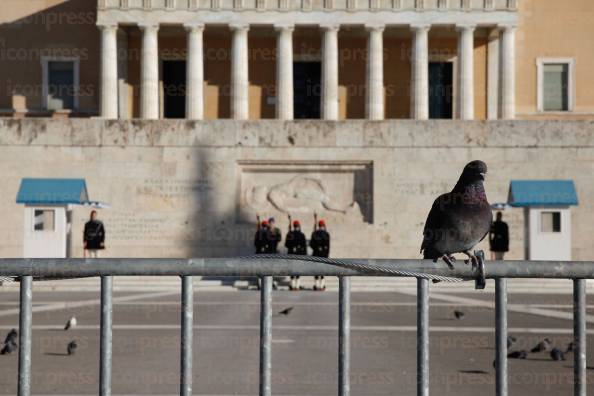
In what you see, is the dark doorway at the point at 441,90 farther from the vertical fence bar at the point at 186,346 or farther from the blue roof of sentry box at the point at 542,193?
the vertical fence bar at the point at 186,346

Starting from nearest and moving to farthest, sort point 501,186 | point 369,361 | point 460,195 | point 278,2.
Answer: point 460,195, point 369,361, point 501,186, point 278,2

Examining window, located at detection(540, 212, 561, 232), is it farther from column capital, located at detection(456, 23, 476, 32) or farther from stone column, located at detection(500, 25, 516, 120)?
column capital, located at detection(456, 23, 476, 32)

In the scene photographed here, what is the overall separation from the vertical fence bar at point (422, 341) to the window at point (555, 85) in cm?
5152

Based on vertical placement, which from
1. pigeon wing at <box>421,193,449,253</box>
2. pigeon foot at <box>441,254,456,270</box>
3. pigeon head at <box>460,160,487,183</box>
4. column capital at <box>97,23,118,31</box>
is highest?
column capital at <box>97,23,118,31</box>

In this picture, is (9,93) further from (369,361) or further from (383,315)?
(369,361)

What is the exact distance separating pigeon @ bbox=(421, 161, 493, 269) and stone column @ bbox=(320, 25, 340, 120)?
44689mm

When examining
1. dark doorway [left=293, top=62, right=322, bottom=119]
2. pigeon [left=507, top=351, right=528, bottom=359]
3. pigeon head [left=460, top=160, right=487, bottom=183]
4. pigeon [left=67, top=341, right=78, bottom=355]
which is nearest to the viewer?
pigeon head [left=460, top=160, right=487, bottom=183]

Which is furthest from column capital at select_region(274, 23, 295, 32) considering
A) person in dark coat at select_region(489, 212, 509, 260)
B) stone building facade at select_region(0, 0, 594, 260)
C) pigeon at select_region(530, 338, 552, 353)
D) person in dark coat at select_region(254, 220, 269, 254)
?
pigeon at select_region(530, 338, 552, 353)

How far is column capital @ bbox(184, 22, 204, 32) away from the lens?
1975 inches

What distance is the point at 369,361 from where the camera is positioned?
13.3 meters

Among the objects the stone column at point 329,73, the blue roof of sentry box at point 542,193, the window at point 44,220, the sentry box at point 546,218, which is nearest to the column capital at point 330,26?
the stone column at point 329,73

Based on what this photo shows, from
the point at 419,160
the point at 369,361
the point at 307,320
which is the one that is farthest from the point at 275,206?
the point at 369,361

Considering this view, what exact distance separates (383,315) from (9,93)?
1570 inches

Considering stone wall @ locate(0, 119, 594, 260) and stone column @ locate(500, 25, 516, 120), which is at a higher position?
stone column @ locate(500, 25, 516, 120)
